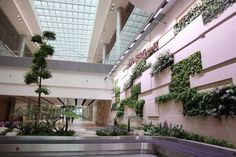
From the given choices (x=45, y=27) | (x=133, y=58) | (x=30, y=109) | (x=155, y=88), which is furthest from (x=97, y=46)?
(x=30, y=109)

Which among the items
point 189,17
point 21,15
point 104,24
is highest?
point 21,15

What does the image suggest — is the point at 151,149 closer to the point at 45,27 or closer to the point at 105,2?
the point at 105,2

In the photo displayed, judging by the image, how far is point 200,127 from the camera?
6020 mm

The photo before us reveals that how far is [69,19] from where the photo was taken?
20219 millimetres

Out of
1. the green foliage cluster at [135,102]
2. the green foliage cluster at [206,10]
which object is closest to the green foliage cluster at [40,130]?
the green foliage cluster at [135,102]

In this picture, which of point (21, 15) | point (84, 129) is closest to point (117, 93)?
point (84, 129)

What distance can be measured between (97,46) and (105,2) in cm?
891

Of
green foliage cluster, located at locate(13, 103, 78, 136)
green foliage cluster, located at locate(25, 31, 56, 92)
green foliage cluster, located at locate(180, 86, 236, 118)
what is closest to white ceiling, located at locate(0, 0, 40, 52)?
green foliage cluster, located at locate(25, 31, 56, 92)

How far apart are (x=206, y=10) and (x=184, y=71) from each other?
2054 mm

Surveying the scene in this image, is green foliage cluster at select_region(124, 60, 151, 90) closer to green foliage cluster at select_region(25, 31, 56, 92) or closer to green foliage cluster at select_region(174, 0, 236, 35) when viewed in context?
green foliage cluster at select_region(174, 0, 236, 35)

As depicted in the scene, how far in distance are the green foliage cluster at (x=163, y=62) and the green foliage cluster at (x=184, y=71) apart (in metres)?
0.35

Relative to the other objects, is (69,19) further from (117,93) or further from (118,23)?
(117,93)

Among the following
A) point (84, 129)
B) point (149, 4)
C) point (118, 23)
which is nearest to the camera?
point (149, 4)

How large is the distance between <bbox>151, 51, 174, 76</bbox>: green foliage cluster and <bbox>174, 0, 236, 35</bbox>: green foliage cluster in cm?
110
